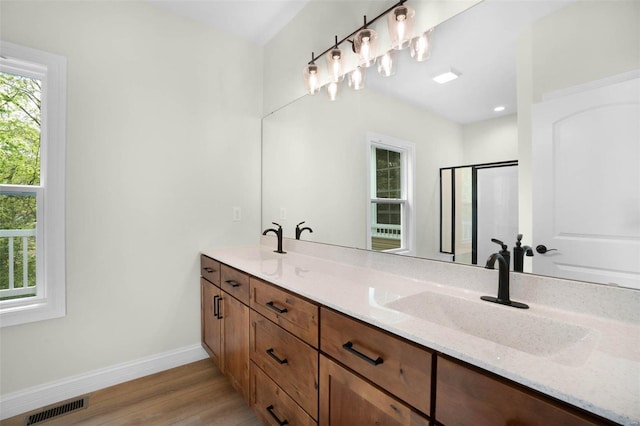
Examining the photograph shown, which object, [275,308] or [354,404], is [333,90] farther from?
[354,404]

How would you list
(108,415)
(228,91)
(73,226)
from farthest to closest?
(228,91), (73,226), (108,415)

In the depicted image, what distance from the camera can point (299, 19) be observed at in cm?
226

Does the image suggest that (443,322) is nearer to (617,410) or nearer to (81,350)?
(617,410)

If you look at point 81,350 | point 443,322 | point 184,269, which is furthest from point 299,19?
point 81,350

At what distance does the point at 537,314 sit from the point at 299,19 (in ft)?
7.84

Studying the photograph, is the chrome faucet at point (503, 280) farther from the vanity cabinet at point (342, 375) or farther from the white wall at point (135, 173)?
the white wall at point (135, 173)

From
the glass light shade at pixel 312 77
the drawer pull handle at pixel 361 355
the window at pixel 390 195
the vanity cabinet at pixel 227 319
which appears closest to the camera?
the drawer pull handle at pixel 361 355

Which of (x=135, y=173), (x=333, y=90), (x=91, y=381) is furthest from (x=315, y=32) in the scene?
(x=91, y=381)

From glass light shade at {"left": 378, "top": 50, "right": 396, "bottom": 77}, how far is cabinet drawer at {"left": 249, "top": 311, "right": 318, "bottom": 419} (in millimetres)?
1441

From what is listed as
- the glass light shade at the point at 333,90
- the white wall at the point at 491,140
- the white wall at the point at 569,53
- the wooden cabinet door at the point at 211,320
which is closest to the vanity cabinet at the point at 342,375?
the wooden cabinet door at the point at 211,320

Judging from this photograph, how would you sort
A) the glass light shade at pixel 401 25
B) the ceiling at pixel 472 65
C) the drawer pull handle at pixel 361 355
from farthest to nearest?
the glass light shade at pixel 401 25
the ceiling at pixel 472 65
the drawer pull handle at pixel 361 355

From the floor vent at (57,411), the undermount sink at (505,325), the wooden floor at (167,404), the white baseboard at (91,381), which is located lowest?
the wooden floor at (167,404)

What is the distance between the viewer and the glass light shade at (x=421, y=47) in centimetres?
142

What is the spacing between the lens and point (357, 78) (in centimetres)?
181
